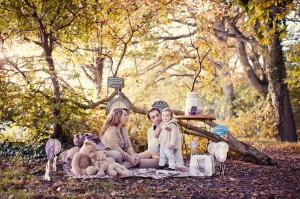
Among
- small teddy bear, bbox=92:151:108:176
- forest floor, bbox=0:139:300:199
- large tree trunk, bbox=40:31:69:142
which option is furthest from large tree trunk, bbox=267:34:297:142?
small teddy bear, bbox=92:151:108:176

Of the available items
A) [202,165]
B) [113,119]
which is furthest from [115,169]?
[202,165]

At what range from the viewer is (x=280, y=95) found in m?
13.6

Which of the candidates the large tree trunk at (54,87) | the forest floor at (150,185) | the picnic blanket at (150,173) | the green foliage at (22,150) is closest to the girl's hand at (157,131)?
the picnic blanket at (150,173)

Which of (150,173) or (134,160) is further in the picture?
(134,160)

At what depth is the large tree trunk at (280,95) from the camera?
1347cm

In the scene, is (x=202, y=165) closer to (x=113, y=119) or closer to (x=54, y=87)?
(x=113, y=119)

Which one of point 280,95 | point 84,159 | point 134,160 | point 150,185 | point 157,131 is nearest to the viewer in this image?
point 150,185

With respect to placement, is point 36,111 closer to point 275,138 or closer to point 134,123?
point 134,123

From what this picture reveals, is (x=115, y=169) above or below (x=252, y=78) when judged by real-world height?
below

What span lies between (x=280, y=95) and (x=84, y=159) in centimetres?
820

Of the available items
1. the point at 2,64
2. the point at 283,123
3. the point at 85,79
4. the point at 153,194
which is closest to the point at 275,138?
the point at 283,123

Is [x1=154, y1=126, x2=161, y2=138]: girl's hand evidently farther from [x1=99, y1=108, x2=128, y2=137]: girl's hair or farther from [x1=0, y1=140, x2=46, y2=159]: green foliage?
[x1=0, y1=140, x2=46, y2=159]: green foliage

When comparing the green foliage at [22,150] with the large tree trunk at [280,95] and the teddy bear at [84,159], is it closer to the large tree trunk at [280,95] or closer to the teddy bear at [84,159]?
the teddy bear at [84,159]

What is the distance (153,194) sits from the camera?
5566 millimetres
